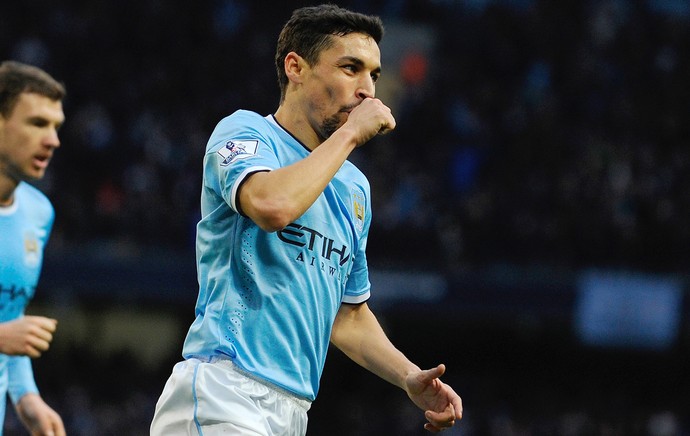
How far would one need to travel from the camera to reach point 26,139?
17.9 ft

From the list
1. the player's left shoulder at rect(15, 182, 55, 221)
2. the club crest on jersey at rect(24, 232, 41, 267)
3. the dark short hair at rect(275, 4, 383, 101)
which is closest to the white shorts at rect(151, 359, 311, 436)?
the dark short hair at rect(275, 4, 383, 101)

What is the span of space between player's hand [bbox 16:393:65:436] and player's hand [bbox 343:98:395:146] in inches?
93.3

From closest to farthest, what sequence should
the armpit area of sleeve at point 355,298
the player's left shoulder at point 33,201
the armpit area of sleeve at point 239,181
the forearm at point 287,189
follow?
the forearm at point 287,189 → the armpit area of sleeve at point 239,181 → the armpit area of sleeve at point 355,298 → the player's left shoulder at point 33,201

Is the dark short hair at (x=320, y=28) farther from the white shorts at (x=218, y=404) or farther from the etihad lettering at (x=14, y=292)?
the etihad lettering at (x=14, y=292)

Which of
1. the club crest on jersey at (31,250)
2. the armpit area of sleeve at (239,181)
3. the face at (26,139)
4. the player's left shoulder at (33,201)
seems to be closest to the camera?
the armpit area of sleeve at (239,181)

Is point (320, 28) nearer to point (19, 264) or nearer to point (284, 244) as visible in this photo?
point (284, 244)

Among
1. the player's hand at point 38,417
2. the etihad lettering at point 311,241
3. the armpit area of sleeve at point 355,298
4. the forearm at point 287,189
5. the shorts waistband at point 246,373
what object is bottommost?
the player's hand at point 38,417

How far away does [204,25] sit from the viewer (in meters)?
20.0

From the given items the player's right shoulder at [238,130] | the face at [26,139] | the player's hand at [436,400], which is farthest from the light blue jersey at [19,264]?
the player's hand at [436,400]

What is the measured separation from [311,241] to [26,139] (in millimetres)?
2270

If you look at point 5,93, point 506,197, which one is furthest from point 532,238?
point 5,93

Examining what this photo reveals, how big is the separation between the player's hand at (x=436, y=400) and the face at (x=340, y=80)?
925 millimetres

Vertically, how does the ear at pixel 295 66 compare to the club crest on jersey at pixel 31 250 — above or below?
above

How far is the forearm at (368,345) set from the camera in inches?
162
